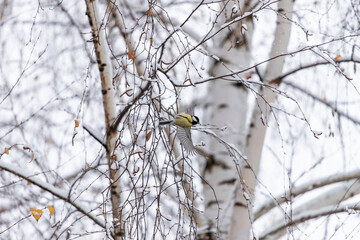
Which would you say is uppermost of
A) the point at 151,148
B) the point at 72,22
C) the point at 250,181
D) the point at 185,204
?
the point at 72,22

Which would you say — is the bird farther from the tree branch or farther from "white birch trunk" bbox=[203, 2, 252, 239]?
"white birch trunk" bbox=[203, 2, 252, 239]

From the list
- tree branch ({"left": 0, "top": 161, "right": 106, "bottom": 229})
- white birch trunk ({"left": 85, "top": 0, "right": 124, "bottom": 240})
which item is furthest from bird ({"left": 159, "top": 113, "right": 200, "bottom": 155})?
tree branch ({"left": 0, "top": 161, "right": 106, "bottom": 229})

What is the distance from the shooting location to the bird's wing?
183cm

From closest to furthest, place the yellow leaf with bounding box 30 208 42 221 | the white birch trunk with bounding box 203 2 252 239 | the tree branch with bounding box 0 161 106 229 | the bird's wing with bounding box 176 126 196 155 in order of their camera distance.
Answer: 1. the bird's wing with bounding box 176 126 196 155
2. the yellow leaf with bounding box 30 208 42 221
3. the tree branch with bounding box 0 161 106 229
4. the white birch trunk with bounding box 203 2 252 239

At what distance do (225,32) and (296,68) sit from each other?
47 centimetres

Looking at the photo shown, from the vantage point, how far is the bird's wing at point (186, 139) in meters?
1.83

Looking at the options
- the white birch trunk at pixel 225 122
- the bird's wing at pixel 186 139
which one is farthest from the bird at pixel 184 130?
the white birch trunk at pixel 225 122

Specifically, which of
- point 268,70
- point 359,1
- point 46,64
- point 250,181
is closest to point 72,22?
point 46,64

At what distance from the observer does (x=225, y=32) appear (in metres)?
2.96

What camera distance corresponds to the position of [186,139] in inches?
73.0

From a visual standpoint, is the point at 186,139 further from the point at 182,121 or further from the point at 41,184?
the point at 41,184

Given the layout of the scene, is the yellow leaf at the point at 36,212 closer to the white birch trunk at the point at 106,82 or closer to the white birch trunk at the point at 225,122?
the white birch trunk at the point at 106,82

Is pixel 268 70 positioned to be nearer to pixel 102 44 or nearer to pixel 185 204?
pixel 102 44

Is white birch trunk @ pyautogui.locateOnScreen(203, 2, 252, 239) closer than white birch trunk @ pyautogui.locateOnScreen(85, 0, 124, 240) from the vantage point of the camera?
No
